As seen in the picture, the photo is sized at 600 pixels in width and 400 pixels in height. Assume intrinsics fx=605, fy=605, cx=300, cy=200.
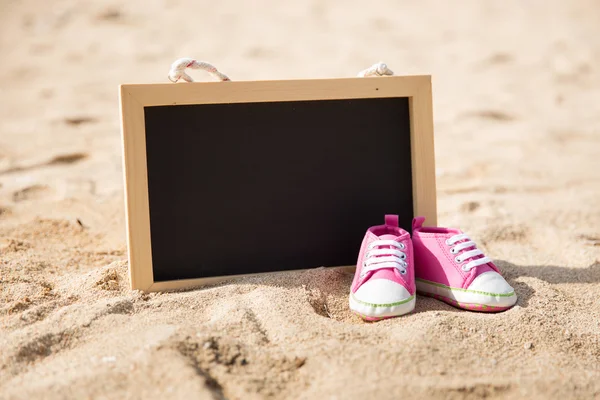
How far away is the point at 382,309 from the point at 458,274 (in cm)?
28

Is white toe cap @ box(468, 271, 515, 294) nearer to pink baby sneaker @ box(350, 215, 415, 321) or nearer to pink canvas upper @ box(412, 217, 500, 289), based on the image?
pink canvas upper @ box(412, 217, 500, 289)

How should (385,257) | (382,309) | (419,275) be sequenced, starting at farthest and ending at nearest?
(419,275), (385,257), (382,309)

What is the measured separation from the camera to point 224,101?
6.29ft

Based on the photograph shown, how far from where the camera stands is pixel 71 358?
54.4 inches

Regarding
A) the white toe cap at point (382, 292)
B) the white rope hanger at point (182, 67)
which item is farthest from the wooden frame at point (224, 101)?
the white toe cap at point (382, 292)

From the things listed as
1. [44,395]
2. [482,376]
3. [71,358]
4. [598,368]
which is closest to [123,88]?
[71,358]

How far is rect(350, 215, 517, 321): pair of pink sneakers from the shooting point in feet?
5.47

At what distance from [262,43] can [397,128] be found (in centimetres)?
364

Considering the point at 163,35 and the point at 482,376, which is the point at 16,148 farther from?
the point at 482,376

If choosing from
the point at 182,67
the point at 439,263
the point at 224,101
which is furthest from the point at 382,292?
the point at 182,67

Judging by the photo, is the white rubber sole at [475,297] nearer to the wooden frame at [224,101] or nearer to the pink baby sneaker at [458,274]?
the pink baby sneaker at [458,274]

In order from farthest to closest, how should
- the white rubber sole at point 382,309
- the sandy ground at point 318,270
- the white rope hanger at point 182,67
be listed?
1. the white rope hanger at point 182,67
2. the white rubber sole at point 382,309
3. the sandy ground at point 318,270

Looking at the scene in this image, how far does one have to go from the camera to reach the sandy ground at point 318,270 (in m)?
1.31

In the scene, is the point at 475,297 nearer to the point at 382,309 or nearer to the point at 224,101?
the point at 382,309
